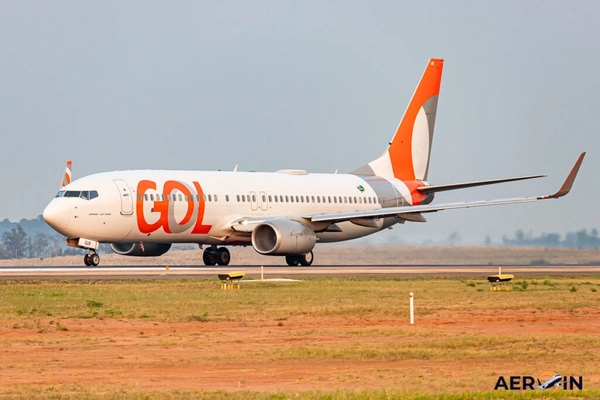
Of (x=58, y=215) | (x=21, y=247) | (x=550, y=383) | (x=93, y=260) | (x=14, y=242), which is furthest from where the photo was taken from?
(x=21, y=247)

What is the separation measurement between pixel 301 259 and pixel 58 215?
11.9m

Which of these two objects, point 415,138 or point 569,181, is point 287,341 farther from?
point 415,138

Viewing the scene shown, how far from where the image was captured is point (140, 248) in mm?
53969

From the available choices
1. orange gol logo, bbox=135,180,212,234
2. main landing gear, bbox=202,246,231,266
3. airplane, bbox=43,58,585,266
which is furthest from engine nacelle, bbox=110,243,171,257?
orange gol logo, bbox=135,180,212,234

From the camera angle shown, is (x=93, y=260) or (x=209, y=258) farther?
(x=209, y=258)

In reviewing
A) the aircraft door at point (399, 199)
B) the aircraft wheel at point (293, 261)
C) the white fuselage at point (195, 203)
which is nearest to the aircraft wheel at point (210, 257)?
the white fuselage at point (195, 203)

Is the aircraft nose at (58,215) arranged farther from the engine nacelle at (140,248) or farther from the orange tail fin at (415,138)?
the orange tail fin at (415,138)

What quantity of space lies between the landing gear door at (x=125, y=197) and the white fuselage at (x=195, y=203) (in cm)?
4

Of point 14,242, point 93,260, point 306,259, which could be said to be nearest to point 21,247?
point 14,242

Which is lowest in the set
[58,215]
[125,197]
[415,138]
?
[58,215]

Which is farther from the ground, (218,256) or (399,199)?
(399,199)

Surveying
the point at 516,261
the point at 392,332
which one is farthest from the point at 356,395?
the point at 516,261

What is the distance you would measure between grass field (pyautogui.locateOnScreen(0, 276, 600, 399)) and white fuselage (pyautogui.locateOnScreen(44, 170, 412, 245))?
38.9 ft

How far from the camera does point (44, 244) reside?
14688 cm
